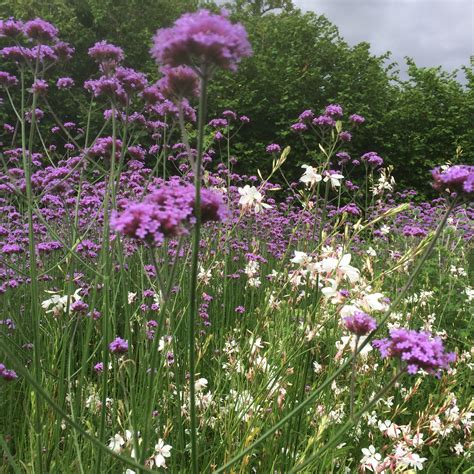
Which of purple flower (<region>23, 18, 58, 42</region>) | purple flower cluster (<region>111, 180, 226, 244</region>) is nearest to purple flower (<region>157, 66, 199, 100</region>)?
purple flower cluster (<region>111, 180, 226, 244</region>)

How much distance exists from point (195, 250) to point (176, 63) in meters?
0.41

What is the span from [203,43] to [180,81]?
27 centimetres

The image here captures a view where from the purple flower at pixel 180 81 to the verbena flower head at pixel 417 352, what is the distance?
85 cm

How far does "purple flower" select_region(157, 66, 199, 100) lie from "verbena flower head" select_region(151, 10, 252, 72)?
0.15 meters

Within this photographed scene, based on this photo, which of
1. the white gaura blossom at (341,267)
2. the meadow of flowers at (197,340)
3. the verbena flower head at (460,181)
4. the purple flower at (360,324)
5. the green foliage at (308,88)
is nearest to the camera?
the meadow of flowers at (197,340)

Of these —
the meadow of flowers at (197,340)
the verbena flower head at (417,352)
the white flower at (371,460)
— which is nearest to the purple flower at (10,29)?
the meadow of flowers at (197,340)

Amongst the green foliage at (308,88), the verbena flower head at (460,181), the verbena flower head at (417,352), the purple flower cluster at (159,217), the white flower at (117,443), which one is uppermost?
the green foliage at (308,88)

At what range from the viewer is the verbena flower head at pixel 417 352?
1235 millimetres


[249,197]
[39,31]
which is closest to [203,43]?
[249,197]

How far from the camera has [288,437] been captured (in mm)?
2180

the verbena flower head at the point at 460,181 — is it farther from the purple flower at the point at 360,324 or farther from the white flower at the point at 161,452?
the white flower at the point at 161,452

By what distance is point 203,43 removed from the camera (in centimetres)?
100

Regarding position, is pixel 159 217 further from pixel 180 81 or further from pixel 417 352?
pixel 417 352

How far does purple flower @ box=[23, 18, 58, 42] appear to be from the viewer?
221 cm
